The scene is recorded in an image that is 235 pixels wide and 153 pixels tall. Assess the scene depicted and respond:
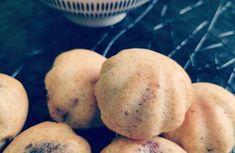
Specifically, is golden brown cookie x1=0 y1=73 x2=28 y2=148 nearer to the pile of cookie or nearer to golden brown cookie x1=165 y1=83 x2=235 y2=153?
the pile of cookie

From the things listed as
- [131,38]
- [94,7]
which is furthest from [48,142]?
[131,38]

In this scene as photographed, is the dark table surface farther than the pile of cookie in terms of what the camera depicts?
Yes

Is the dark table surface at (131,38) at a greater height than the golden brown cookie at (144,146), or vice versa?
the golden brown cookie at (144,146)

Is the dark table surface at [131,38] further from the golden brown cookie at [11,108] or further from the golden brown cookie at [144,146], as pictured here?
the golden brown cookie at [144,146]

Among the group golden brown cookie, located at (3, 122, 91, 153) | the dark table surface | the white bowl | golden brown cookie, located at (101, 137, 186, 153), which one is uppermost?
the white bowl

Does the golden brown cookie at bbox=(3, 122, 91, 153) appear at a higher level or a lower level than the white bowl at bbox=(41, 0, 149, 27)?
lower

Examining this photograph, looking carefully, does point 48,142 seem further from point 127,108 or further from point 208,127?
point 208,127

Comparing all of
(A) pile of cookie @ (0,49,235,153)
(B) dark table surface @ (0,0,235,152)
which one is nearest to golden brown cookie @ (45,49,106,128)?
(A) pile of cookie @ (0,49,235,153)

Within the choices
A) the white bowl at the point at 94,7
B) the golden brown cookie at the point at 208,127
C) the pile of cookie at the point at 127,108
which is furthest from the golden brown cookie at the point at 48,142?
the white bowl at the point at 94,7
